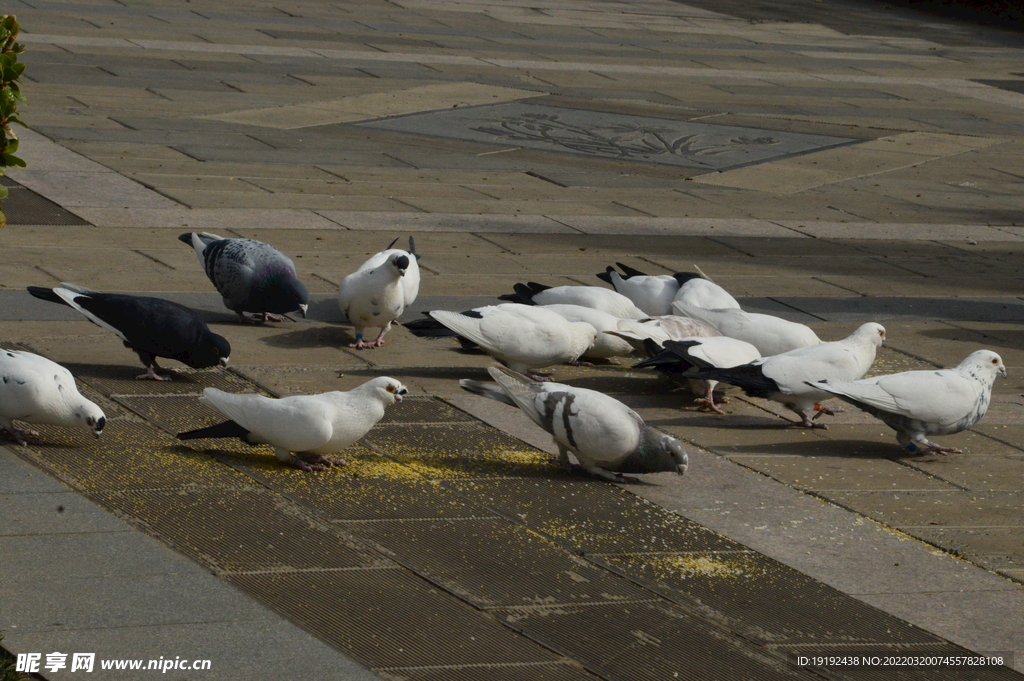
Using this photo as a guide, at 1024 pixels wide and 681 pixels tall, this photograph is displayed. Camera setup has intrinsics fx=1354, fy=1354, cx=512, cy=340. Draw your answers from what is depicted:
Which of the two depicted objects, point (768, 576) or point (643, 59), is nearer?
point (768, 576)

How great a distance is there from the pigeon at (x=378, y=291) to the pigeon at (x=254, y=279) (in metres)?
0.45

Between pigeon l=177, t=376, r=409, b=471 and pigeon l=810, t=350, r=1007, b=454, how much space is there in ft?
7.71

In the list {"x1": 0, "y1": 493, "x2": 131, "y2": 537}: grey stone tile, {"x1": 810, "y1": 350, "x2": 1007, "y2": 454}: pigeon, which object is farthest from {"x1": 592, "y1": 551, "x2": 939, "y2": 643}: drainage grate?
{"x1": 0, "y1": 493, "x2": 131, "y2": 537}: grey stone tile

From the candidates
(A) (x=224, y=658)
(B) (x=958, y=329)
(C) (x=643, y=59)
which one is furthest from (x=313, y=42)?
(A) (x=224, y=658)

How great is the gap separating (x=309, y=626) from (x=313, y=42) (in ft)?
61.2

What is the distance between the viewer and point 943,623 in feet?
17.0

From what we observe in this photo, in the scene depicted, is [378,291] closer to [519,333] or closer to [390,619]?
[519,333]

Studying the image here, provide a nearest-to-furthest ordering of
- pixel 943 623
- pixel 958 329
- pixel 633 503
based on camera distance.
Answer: pixel 943 623, pixel 633 503, pixel 958 329

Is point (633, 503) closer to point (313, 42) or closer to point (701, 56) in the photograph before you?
point (313, 42)

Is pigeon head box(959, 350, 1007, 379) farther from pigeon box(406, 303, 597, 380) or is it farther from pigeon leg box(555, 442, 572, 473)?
pigeon leg box(555, 442, 572, 473)

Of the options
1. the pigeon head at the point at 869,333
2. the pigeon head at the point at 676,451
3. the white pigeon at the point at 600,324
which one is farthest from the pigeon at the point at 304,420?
the pigeon head at the point at 869,333

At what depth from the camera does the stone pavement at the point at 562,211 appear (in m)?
5.78

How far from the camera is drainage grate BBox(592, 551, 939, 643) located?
5031mm

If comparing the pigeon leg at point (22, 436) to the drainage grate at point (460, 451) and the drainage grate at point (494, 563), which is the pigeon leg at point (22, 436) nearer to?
the drainage grate at point (460, 451)
